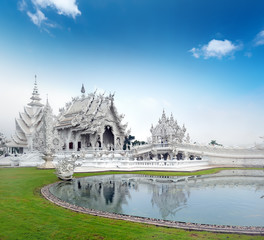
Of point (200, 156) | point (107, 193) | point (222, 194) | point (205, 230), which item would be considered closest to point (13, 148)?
point (200, 156)

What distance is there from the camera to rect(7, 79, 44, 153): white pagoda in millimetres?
41719

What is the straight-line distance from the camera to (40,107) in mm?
47250

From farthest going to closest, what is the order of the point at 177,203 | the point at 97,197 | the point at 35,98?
the point at 35,98
the point at 97,197
the point at 177,203

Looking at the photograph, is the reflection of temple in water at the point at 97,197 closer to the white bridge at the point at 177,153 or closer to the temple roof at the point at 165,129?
the white bridge at the point at 177,153

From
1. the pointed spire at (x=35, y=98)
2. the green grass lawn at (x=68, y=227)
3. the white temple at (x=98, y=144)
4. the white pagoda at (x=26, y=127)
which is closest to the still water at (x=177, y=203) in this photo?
the green grass lawn at (x=68, y=227)

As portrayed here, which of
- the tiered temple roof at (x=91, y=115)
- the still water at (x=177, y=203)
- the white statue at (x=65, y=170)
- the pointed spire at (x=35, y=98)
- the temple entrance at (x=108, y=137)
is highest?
the pointed spire at (x=35, y=98)

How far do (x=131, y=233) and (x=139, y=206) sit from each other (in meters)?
2.74

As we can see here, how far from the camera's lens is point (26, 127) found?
43625 millimetres

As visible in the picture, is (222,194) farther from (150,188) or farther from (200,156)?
(200,156)

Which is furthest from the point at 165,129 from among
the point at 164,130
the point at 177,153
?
the point at 177,153

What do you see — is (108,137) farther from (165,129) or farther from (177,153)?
(177,153)

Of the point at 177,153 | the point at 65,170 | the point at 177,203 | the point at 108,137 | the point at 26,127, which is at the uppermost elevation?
the point at 26,127

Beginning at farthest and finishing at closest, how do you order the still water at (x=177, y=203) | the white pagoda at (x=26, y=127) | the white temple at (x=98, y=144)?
the white pagoda at (x=26, y=127) → the white temple at (x=98, y=144) → the still water at (x=177, y=203)

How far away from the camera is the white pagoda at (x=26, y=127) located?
1642 inches
